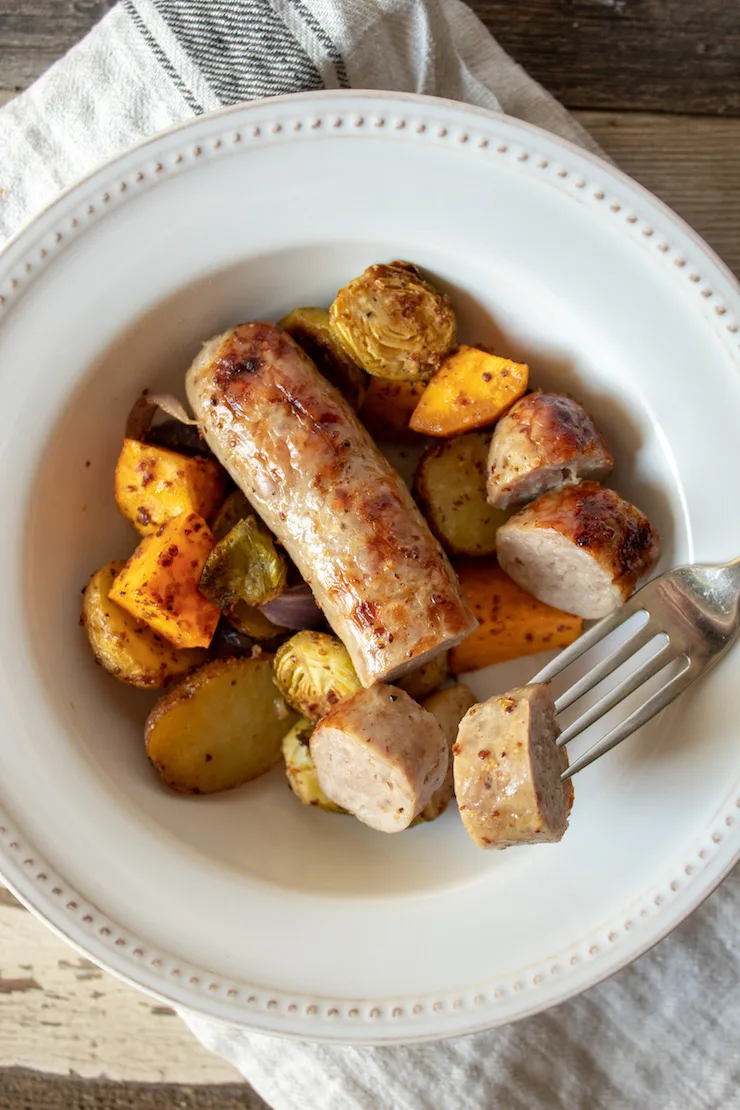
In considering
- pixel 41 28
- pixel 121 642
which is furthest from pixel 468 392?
pixel 41 28

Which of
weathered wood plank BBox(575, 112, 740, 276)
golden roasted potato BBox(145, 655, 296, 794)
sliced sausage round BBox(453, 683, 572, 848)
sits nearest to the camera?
sliced sausage round BBox(453, 683, 572, 848)

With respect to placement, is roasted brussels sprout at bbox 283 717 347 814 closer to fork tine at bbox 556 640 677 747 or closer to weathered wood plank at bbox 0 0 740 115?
fork tine at bbox 556 640 677 747

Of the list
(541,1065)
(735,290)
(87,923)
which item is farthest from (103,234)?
(541,1065)

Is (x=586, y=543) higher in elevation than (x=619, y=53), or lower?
lower

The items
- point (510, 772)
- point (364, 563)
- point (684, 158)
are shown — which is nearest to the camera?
point (510, 772)

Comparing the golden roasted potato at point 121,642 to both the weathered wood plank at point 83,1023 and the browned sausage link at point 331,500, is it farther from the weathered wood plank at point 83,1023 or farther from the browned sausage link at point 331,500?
the weathered wood plank at point 83,1023

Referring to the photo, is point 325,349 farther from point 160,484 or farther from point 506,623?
point 506,623

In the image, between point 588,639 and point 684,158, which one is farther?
point 684,158

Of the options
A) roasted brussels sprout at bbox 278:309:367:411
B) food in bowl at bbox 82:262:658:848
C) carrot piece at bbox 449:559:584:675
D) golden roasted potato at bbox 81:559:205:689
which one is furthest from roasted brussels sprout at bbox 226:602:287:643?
roasted brussels sprout at bbox 278:309:367:411
